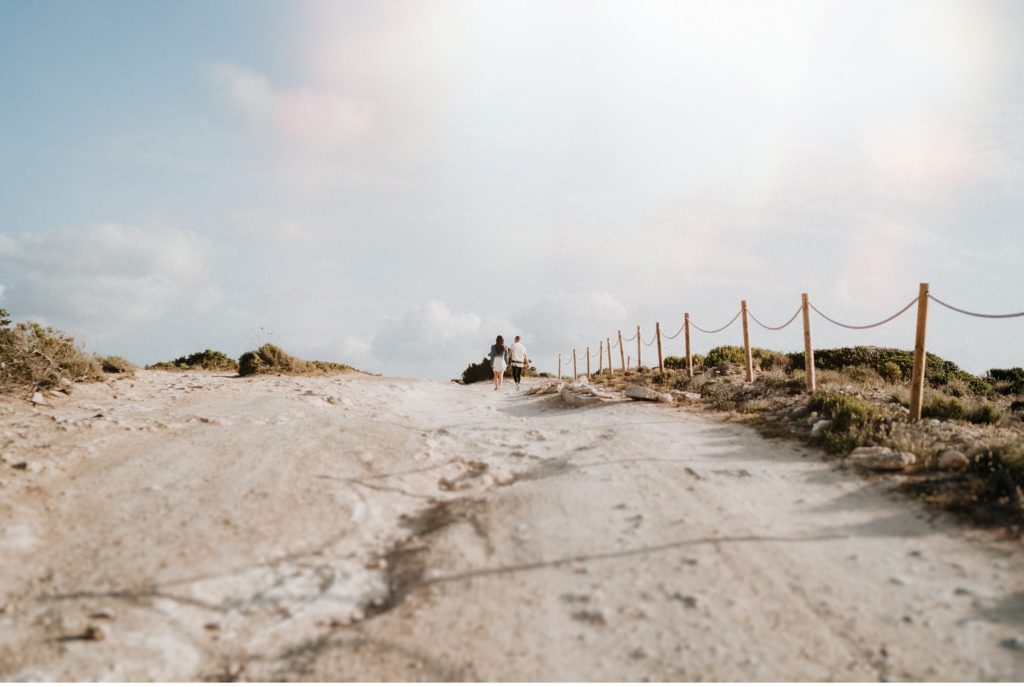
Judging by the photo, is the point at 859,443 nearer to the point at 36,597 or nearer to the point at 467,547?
the point at 467,547

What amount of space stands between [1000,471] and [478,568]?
478 centimetres

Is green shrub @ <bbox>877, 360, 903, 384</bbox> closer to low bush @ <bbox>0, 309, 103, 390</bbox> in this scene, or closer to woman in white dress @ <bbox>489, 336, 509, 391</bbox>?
woman in white dress @ <bbox>489, 336, 509, 391</bbox>

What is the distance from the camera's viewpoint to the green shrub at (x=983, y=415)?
9609 mm

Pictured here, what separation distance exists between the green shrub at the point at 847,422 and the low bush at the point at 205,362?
2345cm

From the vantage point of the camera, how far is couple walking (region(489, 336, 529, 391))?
20189 mm

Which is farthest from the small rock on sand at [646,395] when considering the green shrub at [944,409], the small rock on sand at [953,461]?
the small rock on sand at [953,461]

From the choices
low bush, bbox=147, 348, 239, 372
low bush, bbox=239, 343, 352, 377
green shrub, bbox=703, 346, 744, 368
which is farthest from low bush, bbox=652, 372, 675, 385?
low bush, bbox=147, 348, 239, 372

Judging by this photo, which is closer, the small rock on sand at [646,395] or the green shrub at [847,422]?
the green shrub at [847,422]

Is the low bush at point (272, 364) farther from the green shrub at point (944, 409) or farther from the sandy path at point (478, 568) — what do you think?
the green shrub at point (944, 409)

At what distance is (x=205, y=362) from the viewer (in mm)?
26625

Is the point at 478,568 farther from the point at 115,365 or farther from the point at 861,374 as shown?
the point at 861,374

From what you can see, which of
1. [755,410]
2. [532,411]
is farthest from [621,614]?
[532,411]

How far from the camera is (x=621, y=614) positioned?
3.64 m

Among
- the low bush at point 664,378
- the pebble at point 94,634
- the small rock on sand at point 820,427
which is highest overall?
the low bush at point 664,378
